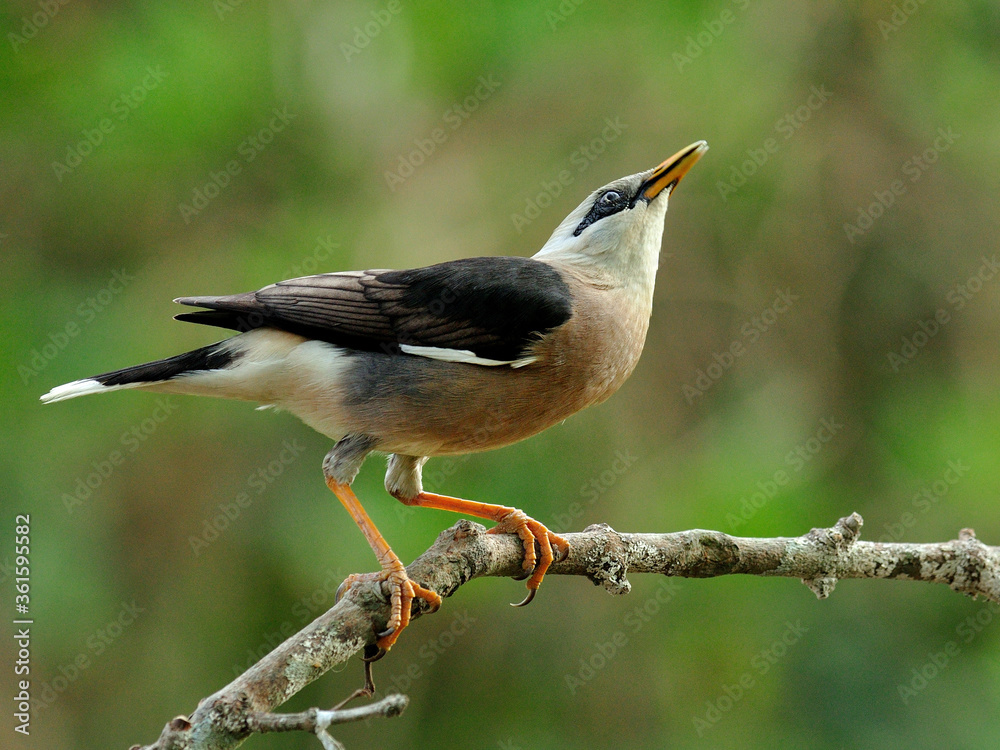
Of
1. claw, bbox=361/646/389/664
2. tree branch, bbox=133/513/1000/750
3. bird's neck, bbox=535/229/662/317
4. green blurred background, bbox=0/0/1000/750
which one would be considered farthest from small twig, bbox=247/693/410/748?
green blurred background, bbox=0/0/1000/750

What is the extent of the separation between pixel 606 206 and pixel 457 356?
1143 millimetres

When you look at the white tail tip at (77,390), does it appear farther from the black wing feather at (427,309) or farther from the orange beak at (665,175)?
the orange beak at (665,175)

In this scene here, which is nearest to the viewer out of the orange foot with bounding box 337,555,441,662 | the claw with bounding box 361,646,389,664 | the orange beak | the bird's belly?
the orange foot with bounding box 337,555,441,662

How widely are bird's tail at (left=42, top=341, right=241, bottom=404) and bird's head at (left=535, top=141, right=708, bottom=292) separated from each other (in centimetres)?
159

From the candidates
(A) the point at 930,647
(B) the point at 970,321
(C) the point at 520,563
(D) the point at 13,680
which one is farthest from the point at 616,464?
(D) the point at 13,680

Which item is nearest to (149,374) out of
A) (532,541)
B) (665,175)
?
(532,541)

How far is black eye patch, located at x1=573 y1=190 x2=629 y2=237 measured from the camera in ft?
13.9

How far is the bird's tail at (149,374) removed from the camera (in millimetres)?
3645

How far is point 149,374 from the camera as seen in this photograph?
3672mm

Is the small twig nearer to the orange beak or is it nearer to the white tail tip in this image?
the white tail tip

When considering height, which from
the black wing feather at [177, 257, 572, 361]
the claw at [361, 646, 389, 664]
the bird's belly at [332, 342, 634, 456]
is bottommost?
the claw at [361, 646, 389, 664]

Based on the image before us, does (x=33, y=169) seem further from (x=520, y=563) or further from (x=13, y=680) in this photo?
(x=520, y=563)

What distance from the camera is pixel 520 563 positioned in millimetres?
3580

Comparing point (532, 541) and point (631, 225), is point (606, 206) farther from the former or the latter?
point (532, 541)
